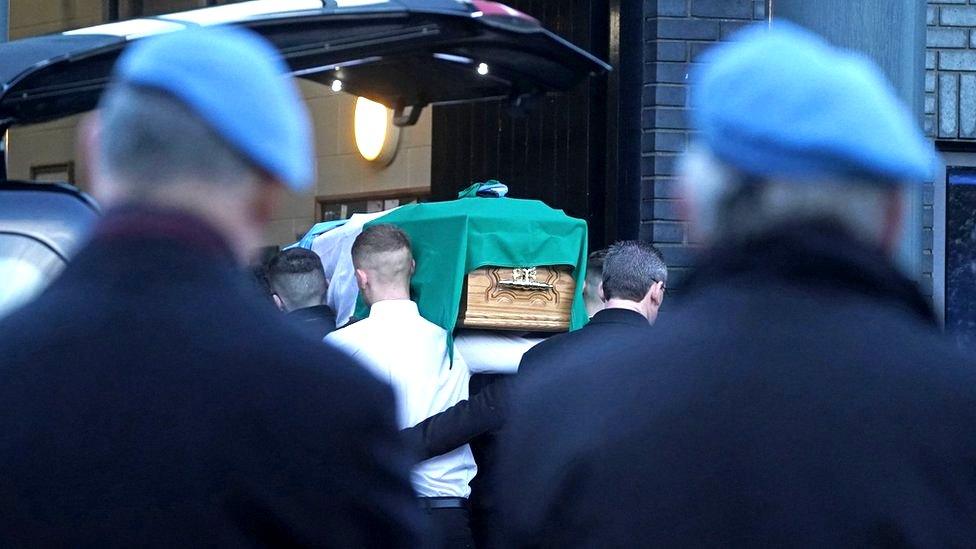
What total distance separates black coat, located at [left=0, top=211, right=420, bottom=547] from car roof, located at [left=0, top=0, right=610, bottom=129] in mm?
1789

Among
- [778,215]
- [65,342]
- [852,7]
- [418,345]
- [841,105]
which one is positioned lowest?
[418,345]

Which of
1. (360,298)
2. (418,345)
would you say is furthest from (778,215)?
(360,298)

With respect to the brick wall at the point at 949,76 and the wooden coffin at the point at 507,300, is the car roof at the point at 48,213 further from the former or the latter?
the brick wall at the point at 949,76

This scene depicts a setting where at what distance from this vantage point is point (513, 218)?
6117 mm

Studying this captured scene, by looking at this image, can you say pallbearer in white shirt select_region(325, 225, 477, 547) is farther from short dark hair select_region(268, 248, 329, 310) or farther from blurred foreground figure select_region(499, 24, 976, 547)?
blurred foreground figure select_region(499, 24, 976, 547)

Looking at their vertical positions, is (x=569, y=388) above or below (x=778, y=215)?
below

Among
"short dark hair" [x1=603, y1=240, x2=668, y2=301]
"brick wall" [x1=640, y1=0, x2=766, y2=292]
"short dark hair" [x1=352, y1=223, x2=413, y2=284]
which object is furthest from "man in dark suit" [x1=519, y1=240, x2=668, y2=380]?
"brick wall" [x1=640, y1=0, x2=766, y2=292]

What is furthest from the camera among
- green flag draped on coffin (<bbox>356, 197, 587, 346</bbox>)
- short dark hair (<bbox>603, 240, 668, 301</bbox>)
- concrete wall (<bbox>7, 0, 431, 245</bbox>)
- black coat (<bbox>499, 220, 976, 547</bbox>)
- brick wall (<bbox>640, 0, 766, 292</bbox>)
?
concrete wall (<bbox>7, 0, 431, 245</bbox>)

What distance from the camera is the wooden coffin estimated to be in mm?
6074

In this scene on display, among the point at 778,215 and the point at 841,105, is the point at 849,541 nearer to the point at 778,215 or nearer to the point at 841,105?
Result: the point at 778,215

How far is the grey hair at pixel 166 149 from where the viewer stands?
6.20 ft

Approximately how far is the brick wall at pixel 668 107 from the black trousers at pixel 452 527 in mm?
2351

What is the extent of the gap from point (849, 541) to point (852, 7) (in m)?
4.29

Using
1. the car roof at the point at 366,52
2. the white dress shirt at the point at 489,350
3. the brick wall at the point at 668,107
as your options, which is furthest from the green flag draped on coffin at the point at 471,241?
the brick wall at the point at 668,107
